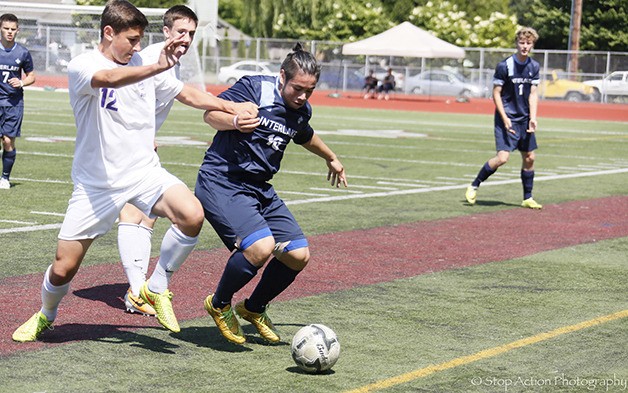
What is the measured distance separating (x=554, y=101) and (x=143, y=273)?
4199cm

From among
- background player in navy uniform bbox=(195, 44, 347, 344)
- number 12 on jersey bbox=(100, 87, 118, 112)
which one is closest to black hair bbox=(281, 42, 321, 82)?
background player in navy uniform bbox=(195, 44, 347, 344)

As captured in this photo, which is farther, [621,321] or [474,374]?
[621,321]

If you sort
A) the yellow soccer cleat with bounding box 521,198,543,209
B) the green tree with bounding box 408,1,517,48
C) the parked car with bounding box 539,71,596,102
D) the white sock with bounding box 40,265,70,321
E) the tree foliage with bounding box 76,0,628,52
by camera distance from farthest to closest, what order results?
Answer: the green tree with bounding box 408,1,517,48
the tree foliage with bounding box 76,0,628,52
the parked car with bounding box 539,71,596,102
the yellow soccer cleat with bounding box 521,198,543,209
the white sock with bounding box 40,265,70,321

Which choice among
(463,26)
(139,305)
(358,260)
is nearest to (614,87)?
(463,26)

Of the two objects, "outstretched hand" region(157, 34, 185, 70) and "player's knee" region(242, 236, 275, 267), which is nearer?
"outstretched hand" region(157, 34, 185, 70)

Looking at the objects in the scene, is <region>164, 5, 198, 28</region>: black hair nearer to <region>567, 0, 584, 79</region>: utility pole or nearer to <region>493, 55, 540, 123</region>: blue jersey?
<region>493, 55, 540, 123</region>: blue jersey

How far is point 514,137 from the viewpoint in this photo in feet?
46.1

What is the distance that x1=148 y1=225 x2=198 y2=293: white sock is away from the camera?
6.66 metres

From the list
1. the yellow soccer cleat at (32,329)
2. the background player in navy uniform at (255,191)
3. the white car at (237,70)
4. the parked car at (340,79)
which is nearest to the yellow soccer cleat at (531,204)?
the background player in navy uniform at (255,191)

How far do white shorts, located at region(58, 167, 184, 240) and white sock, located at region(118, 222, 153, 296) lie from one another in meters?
0.93

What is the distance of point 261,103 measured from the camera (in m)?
6.60

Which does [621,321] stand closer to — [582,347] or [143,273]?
[582,347]

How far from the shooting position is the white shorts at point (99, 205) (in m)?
6.30

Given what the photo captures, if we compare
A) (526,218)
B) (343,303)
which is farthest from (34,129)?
(343,303)
